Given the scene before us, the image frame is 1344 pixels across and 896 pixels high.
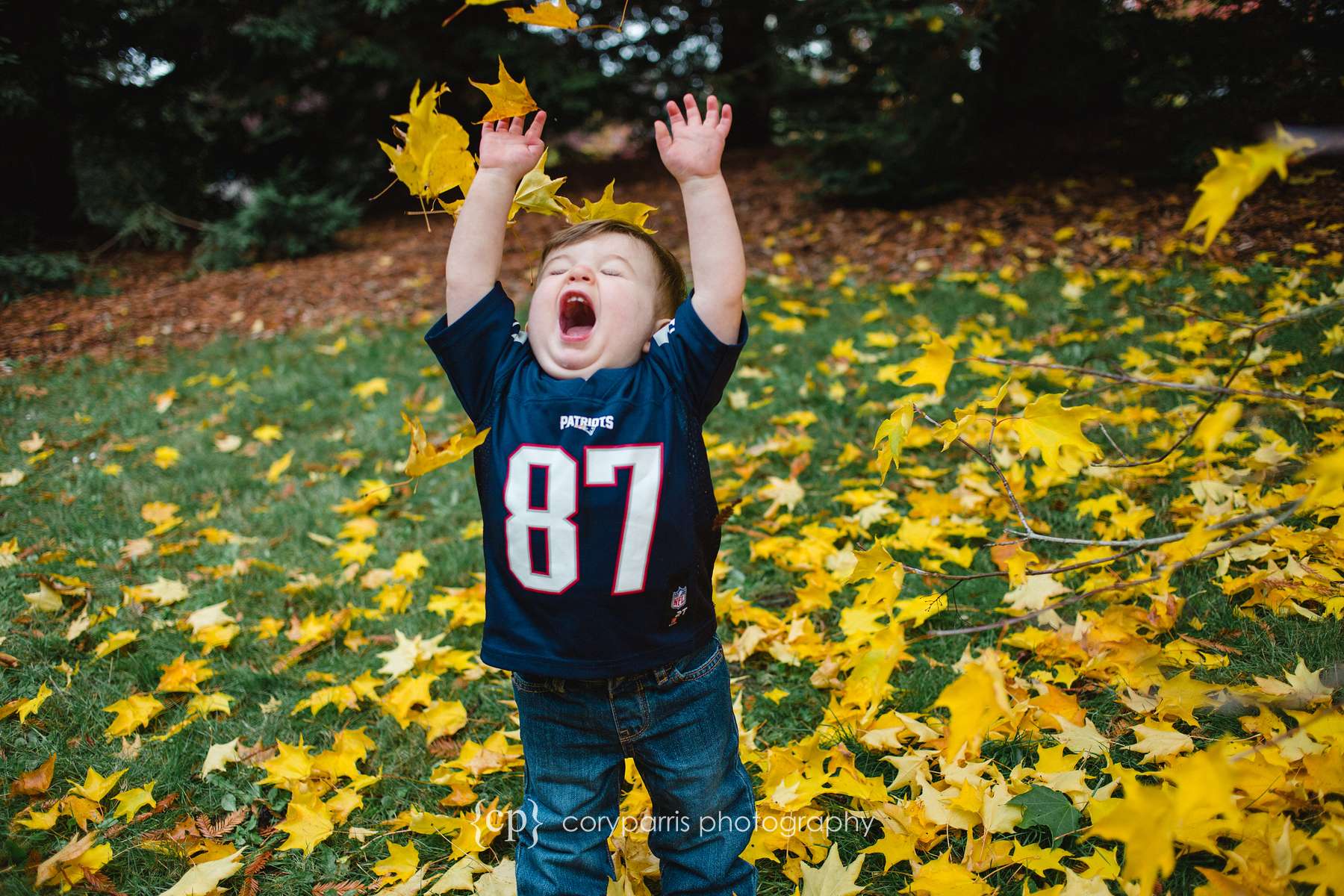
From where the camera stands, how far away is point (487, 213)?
5.13 ft

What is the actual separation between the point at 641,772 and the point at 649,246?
3.35 ft

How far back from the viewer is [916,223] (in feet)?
21.2

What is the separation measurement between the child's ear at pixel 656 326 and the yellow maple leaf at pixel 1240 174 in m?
0.90

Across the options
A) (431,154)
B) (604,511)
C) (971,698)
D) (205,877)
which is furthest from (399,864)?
(431,154)

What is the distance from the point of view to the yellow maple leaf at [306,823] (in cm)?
192

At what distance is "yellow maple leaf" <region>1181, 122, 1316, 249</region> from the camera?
3.11 feet

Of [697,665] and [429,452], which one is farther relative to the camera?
[697,665]

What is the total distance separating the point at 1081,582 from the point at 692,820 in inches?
58.9

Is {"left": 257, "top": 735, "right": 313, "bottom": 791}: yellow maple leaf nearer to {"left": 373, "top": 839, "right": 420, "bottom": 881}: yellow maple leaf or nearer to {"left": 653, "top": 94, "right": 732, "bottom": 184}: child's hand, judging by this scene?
{"left": 373, "top": 839, "right": 420, "bottom": 881}: yellow maple leaf

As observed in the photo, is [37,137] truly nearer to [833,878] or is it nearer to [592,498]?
[592,498]

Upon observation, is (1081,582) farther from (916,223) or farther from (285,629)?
(916,223)

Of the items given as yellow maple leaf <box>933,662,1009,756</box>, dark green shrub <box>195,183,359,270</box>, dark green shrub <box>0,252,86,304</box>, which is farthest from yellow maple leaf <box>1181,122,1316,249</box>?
dark green shrub <box>0,252,86,304</box>

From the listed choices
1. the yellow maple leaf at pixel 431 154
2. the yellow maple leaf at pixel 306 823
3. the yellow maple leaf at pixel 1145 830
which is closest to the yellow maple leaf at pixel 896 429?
the yellow maple leaf at pixel 1145 830

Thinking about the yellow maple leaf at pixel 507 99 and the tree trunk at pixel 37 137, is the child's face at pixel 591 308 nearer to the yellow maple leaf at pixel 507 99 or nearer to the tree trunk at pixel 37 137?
the yellow maple leaf at pixel 507 99
